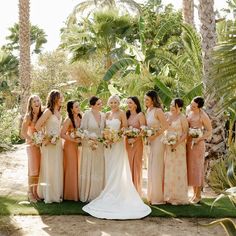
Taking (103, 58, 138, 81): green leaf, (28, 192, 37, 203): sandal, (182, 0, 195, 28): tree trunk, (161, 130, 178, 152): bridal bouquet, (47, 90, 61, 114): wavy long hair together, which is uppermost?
(182, 0, 195, 28): tree trunk

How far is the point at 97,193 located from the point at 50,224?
1.55m

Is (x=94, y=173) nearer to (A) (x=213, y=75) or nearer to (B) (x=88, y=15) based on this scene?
(A) (x=213, y=75)

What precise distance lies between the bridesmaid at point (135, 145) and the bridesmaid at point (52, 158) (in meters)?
1.30

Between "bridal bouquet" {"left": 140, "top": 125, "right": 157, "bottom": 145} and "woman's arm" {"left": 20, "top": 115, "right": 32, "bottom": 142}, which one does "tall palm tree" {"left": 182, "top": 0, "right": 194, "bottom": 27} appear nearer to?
"bridal bouquet" {"left": 140, "top": 125, "right": 157, "bottom": 145}

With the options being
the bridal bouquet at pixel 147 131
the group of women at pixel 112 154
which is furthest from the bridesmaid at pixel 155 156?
the bridal bouquet at pixel 147 131

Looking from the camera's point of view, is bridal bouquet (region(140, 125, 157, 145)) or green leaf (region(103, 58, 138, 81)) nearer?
bridal bouquet (region(140, 125, 157, 145))

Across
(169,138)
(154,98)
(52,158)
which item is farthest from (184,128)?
(52,158)

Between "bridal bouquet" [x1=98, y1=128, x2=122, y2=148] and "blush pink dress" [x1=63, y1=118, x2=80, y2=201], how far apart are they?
23.7 inches

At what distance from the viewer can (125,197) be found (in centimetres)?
715

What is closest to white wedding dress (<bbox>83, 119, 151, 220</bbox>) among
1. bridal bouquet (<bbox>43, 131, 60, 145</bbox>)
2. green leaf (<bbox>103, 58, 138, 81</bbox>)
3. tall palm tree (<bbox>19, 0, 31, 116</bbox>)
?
bridal bouquet (<bbox>43, 131, 60, 145</bbox>)

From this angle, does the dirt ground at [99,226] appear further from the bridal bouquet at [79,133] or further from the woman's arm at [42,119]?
the woman's arm at [42,119]

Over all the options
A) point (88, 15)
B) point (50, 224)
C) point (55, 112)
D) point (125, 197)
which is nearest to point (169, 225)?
point (125, 197)

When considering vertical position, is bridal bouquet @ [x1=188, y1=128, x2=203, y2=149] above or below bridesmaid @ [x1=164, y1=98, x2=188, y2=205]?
above

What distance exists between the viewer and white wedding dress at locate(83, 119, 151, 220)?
6.76m
